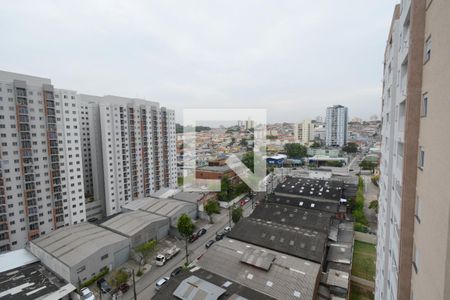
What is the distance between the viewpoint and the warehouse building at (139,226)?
1681 centimetres

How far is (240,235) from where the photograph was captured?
15.1 m

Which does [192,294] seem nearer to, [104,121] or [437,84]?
[437,84]

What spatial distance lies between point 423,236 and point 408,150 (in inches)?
65.7

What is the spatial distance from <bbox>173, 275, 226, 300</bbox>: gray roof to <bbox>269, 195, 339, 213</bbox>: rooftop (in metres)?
13.7

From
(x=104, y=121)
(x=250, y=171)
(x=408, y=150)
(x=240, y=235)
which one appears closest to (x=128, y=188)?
(x=104, y=121)

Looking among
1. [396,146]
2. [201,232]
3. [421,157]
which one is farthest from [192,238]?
[421,157]

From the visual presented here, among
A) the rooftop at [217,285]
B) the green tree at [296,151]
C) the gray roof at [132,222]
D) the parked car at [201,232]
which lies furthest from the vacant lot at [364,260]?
the green tree at [296,151]

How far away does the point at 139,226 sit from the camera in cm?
1748

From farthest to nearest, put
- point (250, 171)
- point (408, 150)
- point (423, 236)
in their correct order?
1. point (250, 171)
2. point (408, 150)
3. point (423, 236)

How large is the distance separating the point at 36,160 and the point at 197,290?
→ 55.7 feet

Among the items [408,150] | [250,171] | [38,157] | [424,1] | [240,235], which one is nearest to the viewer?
[424,1]

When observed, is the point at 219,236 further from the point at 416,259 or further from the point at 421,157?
the point at 421,157

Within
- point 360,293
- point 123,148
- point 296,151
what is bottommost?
point 360,293

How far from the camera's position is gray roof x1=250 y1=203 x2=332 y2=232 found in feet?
54.9
